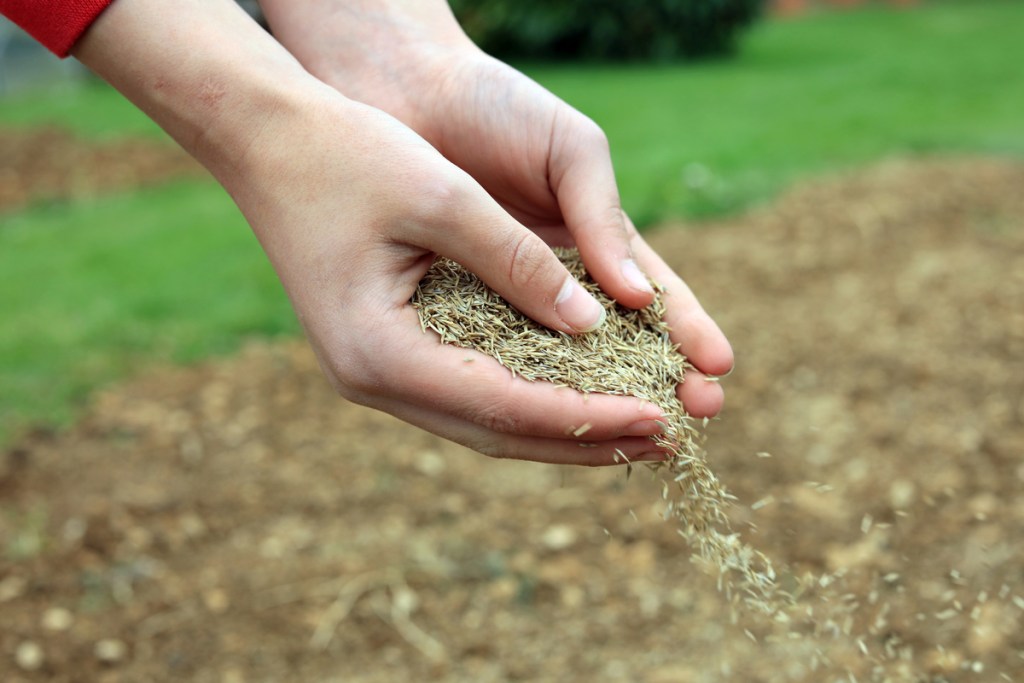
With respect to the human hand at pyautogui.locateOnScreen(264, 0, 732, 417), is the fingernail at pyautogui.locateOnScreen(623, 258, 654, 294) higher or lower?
lower

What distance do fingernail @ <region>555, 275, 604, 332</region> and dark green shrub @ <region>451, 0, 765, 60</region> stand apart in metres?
10.3

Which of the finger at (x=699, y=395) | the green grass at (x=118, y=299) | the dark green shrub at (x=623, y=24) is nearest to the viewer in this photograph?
the finger at (x=699, y=395)

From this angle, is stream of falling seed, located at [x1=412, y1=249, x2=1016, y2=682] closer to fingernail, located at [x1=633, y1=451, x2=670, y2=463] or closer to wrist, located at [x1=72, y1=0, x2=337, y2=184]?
fingernail, located at [x1=633, y1=451, x2=670, y2=463]

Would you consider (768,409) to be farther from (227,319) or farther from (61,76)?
(61,76)

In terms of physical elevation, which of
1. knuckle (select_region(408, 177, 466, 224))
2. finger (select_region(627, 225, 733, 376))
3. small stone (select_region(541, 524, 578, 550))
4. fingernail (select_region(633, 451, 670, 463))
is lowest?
small stone (select_region(541, 524, 578, 550))

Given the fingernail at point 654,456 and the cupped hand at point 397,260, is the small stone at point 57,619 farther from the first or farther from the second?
the fingernail at point 654,456

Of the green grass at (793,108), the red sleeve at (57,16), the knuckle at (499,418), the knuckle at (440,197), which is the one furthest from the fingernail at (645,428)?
the green grass at (793,108)

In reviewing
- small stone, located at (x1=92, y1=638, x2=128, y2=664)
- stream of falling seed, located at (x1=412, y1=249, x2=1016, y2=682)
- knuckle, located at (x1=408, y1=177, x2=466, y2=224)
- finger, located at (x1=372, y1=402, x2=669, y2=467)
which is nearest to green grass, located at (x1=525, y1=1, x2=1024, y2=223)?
stream of falling seed, located at (x1=412, y1=249, x2=1016, y2=682)

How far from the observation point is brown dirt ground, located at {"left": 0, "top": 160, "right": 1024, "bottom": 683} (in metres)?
2.47

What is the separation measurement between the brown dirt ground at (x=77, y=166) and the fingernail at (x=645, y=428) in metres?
6.82

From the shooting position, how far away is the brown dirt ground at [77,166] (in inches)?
297

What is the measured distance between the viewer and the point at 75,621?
2.61 meters

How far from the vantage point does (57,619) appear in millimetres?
2604

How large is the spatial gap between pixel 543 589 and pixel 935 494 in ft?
3.99
